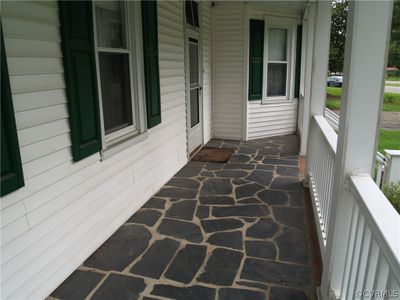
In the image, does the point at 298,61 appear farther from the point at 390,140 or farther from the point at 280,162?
the point at 390,140

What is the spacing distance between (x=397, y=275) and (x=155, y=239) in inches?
84.8

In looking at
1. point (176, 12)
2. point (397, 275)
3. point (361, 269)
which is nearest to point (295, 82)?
point (176, 12)

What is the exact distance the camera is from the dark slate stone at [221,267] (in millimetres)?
2314

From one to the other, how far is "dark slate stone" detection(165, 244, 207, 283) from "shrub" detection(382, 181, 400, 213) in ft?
5.64

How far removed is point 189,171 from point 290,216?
1.86m

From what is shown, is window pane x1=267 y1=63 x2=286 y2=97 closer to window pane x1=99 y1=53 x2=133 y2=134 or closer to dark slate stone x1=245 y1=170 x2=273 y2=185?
dark slate stone x1=245 y1=170 x2=273 y2=185

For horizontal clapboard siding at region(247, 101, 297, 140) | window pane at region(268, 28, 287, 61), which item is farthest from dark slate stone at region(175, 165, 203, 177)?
window pane at region(268, 28, 287, 61)

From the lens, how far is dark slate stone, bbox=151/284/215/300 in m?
2.14

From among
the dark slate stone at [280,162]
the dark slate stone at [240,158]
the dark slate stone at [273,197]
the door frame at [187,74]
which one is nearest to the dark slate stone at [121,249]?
the dark slate stone at [273,197]

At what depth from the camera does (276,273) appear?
7.79 ft

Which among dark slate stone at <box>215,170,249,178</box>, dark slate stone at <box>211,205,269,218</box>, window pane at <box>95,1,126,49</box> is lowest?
dark slate stone at <box>211,205,269,218</box>

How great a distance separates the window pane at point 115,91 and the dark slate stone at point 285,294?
6.34 feet

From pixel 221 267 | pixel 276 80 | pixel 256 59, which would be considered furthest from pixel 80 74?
pixel 276 80

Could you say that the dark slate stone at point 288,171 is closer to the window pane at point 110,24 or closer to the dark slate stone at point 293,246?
the dark slate stone at point 293,246
